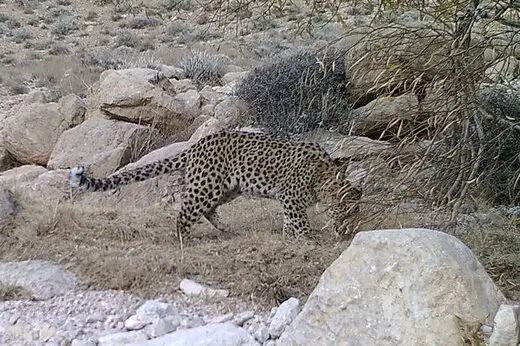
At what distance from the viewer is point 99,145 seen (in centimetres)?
1464

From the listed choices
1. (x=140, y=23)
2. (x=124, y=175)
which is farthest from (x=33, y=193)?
(x=140, y=23)

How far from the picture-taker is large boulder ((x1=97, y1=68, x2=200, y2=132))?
1527 centimetres

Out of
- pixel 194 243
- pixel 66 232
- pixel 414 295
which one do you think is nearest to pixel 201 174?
pixel 194 243

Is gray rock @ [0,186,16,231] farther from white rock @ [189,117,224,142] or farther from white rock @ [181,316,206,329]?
white rock @ [189,117,224,142]

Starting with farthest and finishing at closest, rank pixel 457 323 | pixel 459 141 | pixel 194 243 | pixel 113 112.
A: pixel 113 112, pixel 194 243, pixel 459 141, pixel 457 323

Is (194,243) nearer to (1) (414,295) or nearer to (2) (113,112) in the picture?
(1) (414,295)

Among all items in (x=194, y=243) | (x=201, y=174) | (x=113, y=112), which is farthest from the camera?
(x=113, y=112)

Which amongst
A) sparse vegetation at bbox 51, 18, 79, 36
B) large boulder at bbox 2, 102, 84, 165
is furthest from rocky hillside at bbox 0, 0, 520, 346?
sparse vegetation at bbox 51, 18, 79, 36

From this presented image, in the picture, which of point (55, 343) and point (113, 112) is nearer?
point (55, 343)

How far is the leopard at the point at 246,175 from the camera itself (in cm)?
953

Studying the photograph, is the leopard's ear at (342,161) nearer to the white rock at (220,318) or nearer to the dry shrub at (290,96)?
the dry shrub at (290,96)

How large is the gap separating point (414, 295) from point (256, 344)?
128cm

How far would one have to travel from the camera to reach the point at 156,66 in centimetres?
2198

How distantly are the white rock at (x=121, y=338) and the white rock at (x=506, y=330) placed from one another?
235 centimetres
